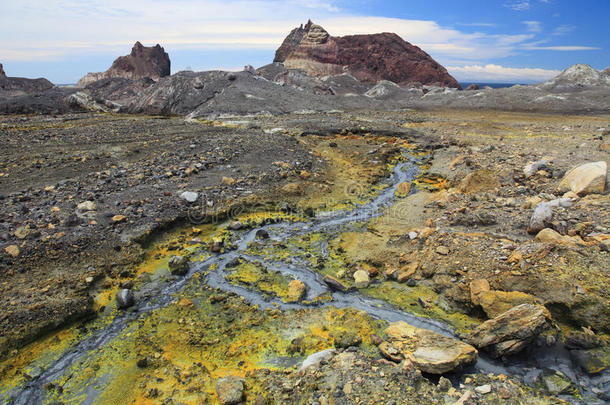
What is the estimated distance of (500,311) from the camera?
16.5ft

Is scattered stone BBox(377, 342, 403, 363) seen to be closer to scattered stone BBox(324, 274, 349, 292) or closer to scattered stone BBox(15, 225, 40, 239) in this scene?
scattered stone BBox(324, 274, 349, 292)

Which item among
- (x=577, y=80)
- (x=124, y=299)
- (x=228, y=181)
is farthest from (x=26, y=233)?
(x=577, y=80)

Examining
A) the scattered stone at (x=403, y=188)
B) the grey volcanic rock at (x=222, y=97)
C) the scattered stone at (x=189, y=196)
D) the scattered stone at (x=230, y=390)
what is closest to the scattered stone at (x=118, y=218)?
the scattered stone at (x=189, y=196)

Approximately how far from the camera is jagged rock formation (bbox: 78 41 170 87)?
54.8m

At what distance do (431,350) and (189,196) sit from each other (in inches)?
264

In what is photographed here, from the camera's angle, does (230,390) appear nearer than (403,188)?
Yes

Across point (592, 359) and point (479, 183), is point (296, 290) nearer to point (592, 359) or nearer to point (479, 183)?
point (592, 359)

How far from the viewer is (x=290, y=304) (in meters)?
5.65

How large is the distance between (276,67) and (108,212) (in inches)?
1746

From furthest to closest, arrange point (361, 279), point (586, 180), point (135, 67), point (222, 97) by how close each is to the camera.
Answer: point (135, 67) < point (222, 97) < point (586, 180) < point (361, 279)

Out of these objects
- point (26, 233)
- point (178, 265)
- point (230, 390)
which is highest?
point (26, 233)

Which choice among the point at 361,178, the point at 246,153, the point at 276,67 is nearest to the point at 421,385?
the point at 361,178

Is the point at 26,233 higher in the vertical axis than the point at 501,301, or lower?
higher

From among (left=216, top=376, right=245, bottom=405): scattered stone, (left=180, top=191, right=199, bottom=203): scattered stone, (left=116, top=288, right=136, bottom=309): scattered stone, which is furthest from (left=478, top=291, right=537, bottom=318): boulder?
(left=180, top=191, right=199, bottom=203): scattered stone
